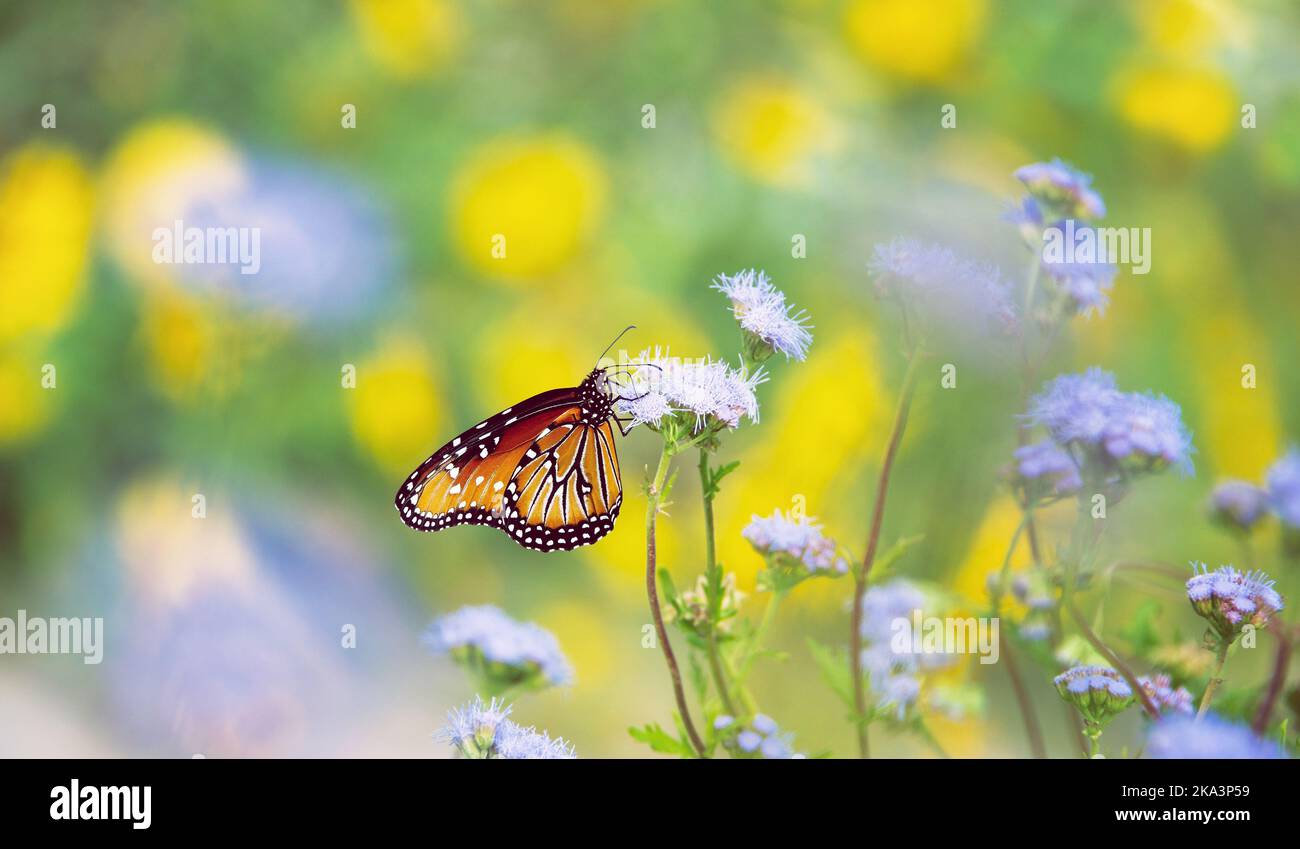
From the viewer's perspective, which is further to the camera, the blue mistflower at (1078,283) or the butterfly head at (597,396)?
the butterfly head at (597,396)

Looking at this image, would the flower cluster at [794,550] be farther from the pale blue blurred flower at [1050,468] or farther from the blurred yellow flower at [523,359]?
the blurred yellow flower at [523,359]

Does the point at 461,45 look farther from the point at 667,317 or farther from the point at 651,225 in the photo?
the point at 667,317

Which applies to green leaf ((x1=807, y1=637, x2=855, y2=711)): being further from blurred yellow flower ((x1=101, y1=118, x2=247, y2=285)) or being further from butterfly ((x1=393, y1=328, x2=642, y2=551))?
blurred yellow flower ((x1=101, y1=118, x2=247, y2=285))

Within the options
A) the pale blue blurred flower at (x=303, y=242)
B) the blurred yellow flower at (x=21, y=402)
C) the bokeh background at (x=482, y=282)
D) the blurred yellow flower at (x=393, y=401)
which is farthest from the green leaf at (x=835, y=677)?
the blurred yellow flower at (x=21, y=402)

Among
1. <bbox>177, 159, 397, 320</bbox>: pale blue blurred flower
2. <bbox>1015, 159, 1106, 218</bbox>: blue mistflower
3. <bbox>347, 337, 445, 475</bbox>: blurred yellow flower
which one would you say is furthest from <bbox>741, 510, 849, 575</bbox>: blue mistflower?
<bbox>177, 159, 397, 320</bbox>: pale blue blurred flower

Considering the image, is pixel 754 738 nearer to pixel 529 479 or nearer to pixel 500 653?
pixel 500 653

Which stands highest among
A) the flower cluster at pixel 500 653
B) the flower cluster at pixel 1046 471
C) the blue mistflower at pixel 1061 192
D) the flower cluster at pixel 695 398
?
the blue mistflower at pixel 1061 192

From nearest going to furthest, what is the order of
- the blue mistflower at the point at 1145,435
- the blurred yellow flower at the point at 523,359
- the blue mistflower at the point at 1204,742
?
the blue mistflower at the point at 1204,742
the blue mistflower at the point at 1145,435
the blurred yellow flower at the point at 523,359
